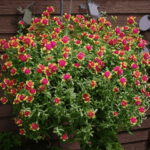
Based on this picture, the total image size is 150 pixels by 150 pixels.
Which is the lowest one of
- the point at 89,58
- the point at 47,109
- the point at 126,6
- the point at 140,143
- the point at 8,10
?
the point at 140,143

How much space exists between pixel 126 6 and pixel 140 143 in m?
1.68

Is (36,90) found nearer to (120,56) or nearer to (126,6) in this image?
(120,56)

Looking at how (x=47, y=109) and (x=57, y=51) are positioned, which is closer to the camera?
(x=47, y=109)

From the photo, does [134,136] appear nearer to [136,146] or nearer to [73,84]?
[136,146]

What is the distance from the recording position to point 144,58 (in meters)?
1.56

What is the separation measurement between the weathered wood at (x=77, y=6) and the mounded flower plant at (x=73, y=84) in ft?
1.23

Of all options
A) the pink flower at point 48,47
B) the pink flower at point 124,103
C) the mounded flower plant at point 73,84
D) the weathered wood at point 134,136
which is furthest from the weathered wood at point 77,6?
the weathered wood at point 134,136

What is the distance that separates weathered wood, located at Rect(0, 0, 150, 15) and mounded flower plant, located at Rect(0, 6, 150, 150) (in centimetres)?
37

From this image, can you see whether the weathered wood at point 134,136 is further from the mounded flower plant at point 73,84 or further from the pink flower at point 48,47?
the pink flower at point 48,47

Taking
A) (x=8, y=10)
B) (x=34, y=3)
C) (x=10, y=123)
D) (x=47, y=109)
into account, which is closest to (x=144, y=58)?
(x=47, y=109)

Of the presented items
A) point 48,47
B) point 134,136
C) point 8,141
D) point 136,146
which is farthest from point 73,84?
point 136,146

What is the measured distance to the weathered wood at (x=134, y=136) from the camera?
2486 mm

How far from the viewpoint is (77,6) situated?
81.8 inches

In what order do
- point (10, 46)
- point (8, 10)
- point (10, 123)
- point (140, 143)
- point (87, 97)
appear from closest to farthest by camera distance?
point (87, 97) → point (10, 46) → point (8, 10) → point (10, 123) → point (140, 143)
